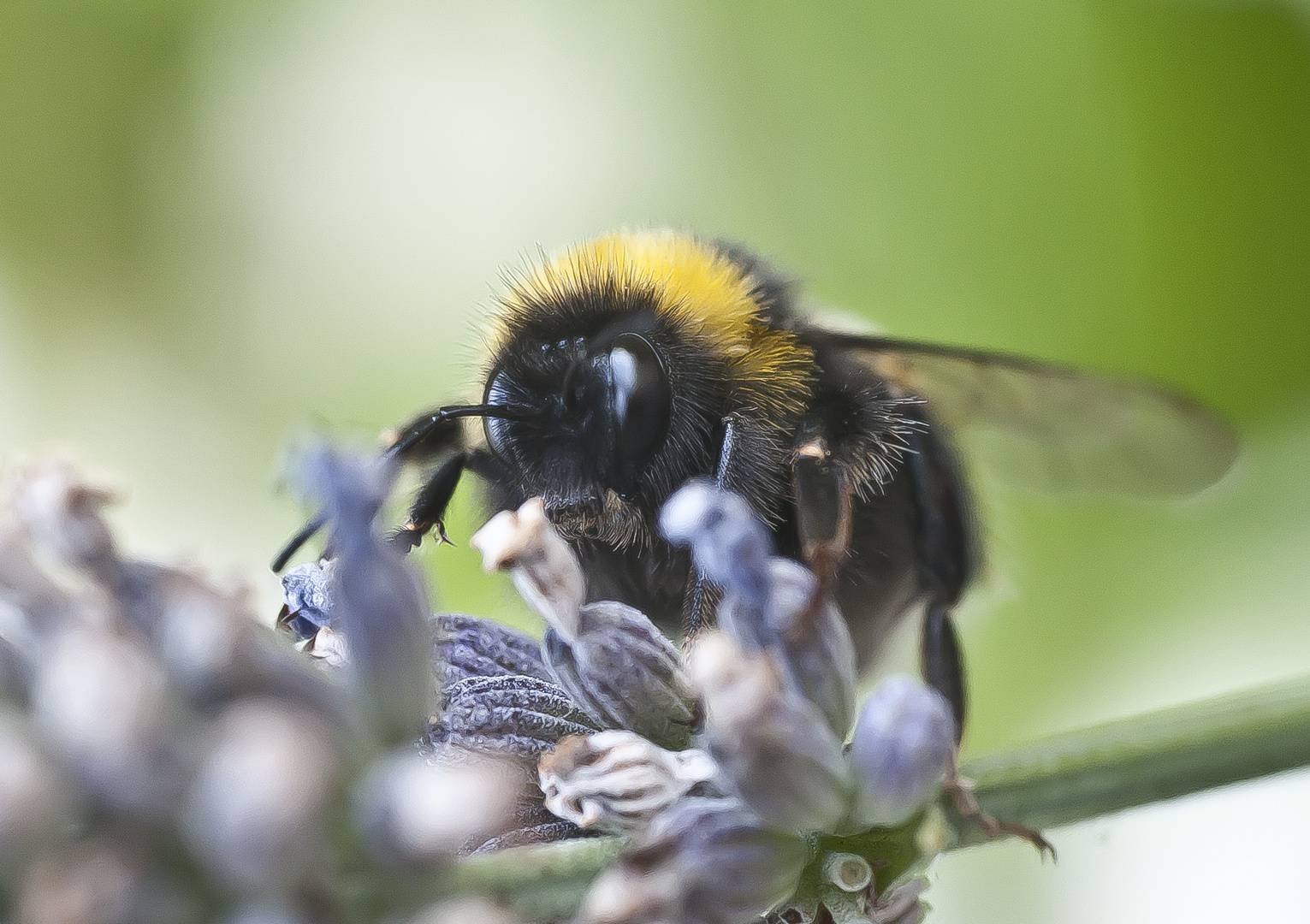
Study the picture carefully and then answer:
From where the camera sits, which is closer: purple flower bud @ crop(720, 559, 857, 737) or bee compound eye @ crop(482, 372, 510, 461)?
purple flower bud @ crop(720, 559, 857, 737)

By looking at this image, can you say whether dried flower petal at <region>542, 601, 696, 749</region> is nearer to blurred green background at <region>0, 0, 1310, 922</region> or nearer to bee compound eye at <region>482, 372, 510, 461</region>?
bee compound eye at <region>482, 372, 510, 461</region>

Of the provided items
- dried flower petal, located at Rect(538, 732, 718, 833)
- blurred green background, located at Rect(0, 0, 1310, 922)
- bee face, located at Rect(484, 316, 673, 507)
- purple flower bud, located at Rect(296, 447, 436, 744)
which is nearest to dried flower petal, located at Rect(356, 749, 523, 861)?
purple flower bud, located at Rect(296, 447, 436, 744)

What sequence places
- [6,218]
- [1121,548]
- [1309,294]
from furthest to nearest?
1. [6,218]
2. [1121,548]
3. [1309,294]

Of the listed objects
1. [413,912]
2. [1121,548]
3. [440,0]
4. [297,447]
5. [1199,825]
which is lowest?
[1199,825]

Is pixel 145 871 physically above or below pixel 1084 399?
above

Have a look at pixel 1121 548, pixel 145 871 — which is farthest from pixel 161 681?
pixel 1121 548

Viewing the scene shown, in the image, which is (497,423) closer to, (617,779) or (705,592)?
(705,592)

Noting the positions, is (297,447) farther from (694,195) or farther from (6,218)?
(6,218)
